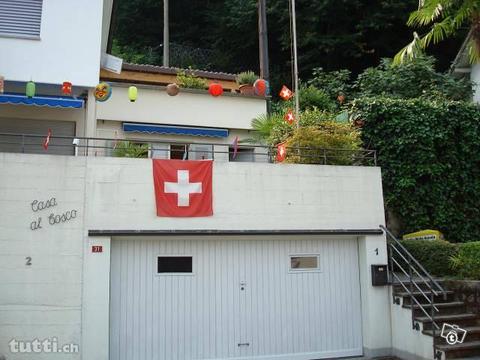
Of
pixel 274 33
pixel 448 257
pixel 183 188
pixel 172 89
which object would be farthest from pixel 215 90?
pixel 274 33

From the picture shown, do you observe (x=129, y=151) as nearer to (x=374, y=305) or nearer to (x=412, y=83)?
(x=374, y=305)

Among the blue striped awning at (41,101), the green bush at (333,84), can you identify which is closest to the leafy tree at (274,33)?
the green bush at (333,84)

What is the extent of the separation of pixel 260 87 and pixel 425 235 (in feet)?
21.6

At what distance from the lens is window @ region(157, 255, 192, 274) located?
1070cm

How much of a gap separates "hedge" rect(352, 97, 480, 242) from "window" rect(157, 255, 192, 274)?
7.08m

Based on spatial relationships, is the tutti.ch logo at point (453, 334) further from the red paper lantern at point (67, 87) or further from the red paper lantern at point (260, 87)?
the red paper lantern at point (67, 87)

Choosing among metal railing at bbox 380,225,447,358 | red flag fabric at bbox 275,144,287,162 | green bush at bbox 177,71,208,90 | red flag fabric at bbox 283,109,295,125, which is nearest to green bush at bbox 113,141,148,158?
red flag fabric at bbox 275,144,287,162

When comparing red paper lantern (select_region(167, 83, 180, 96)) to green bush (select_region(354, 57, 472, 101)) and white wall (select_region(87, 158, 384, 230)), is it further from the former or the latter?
green bush (select_region(354, 57, 472, 101))

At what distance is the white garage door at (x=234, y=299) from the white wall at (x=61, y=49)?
215 inches

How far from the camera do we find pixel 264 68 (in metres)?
18.1

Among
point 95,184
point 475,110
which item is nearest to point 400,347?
point 95,184

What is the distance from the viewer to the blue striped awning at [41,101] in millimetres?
13156

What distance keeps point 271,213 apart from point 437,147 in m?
7.41

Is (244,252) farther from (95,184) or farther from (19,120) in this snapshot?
(19,120)
